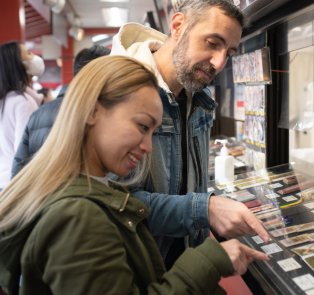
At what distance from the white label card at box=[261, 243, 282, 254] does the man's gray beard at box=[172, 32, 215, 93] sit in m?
0.74

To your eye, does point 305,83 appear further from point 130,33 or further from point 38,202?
point 38,202

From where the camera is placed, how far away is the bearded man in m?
1.17

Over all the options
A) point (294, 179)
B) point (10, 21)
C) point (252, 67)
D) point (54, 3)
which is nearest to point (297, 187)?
point (294, 179)

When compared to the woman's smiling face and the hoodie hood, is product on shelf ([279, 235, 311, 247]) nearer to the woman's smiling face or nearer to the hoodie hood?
the woman's smiling face

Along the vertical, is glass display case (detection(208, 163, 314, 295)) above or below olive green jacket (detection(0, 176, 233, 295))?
below

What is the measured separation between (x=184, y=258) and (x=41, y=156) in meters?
0.49

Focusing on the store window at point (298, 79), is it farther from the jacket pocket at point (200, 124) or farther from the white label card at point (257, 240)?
the white label card at point (257, 240)

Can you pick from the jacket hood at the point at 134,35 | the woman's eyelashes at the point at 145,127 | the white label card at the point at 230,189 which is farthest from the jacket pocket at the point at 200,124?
the woman's eyelashes at the point at 145,127

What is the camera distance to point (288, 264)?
960 mm

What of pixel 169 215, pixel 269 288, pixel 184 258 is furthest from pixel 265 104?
pixel 184 258

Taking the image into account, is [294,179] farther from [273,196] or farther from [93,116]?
[93,116]

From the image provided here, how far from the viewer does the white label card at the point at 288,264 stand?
94 centimetres

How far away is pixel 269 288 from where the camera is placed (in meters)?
0.91

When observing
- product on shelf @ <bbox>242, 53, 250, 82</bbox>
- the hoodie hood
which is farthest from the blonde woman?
product on shelf @ <bbox>242, 53, 250, 82</bbox>
